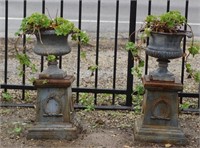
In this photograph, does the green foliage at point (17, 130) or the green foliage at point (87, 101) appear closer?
the green foliage at point (17, 130)

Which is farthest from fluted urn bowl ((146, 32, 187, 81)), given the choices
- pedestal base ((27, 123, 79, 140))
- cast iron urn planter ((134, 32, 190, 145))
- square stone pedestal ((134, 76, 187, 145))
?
pedestal base ((27, 123, 79, 140))

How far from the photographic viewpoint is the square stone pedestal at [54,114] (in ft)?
18.9

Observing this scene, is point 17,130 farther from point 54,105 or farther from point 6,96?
point 6,96

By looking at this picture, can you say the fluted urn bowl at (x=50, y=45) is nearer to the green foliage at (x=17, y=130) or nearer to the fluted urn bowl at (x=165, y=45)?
the green foliage at (x=17, y=130)

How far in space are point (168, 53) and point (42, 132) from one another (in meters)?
1.43

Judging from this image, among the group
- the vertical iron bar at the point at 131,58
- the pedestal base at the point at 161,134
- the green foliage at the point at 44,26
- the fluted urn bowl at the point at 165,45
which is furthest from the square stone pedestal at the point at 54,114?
the vertical iron bar at the point at 131,58

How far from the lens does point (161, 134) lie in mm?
5750

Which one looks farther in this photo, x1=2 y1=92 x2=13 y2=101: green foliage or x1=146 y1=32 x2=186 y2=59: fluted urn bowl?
x1=2 y1=92 x2=13 y2=101: green foliage

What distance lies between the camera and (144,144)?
18.8ft

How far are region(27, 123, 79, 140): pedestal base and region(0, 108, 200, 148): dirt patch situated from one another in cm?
5

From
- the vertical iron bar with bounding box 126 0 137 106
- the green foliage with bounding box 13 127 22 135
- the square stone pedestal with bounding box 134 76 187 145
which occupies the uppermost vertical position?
the vertical iron bar with bounding box 126 0 137 106

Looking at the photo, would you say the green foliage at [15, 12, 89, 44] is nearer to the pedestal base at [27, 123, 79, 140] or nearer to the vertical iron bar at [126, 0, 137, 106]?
the pedestal base at [27, 123, 79, 140]

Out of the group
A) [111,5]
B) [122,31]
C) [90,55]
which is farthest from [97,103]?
[111,5]

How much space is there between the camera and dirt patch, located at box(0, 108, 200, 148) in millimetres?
5723
